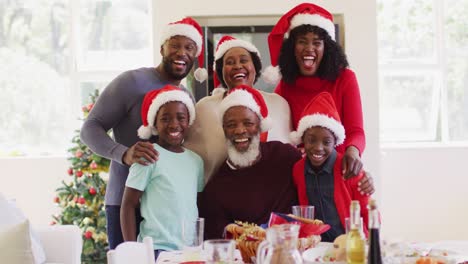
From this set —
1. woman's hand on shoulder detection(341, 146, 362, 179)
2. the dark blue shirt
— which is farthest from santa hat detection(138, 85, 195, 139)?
woman's hand on shoulder detection(341, 146, 362, 179)

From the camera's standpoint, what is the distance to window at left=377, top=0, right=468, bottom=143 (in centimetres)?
480

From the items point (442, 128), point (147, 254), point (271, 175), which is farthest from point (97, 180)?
point (442, 128)

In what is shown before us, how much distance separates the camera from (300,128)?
2.24 metres

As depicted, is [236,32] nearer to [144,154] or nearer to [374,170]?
[374,170]

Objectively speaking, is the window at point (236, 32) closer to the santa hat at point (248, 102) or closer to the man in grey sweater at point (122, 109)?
→ the man in grey sweater at point (122, 109)

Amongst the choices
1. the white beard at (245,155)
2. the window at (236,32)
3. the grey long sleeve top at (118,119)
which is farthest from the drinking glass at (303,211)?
the window at (236,32)

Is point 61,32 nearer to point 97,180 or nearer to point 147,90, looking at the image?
point 97,180

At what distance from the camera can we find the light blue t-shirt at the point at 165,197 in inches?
85.4

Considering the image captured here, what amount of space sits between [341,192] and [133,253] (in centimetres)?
89

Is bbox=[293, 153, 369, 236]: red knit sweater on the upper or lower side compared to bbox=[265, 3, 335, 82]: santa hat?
lower

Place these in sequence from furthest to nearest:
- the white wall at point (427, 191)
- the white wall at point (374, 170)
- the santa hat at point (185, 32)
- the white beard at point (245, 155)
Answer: the white wall at point (427, 191), the white wall at point (374, 170), the santa hat at point (185, 32), the white beard at point (245, 155)

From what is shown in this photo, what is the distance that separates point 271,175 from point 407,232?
9.21ft

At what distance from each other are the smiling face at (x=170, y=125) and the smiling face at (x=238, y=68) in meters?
0.30

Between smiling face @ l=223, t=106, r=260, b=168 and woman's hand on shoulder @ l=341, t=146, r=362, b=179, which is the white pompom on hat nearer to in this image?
smiling face @ l=223, t=106, r=260, b=168
